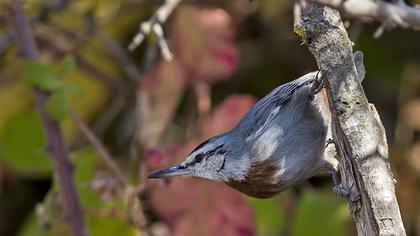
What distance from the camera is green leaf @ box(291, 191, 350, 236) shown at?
3.29 metres

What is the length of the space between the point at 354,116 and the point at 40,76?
1.21 meters

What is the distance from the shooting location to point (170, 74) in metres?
3.35

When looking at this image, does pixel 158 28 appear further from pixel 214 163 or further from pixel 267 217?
pixel 267 217

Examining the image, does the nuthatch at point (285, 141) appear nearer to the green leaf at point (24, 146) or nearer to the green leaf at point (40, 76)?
the green leaf at point (40, 76)

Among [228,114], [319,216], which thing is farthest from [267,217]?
[228,114]

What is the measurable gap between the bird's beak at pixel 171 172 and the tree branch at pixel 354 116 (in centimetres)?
91

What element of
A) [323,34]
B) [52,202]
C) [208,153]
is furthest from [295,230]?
[323,34]

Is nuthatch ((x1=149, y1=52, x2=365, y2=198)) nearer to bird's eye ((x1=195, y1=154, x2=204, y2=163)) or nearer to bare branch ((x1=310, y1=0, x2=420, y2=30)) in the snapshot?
bird's eye ((x1=195, y1=154, x2=204, y2=163))

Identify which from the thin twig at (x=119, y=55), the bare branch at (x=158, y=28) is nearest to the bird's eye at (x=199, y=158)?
the bare branch at (x=158, y=28)

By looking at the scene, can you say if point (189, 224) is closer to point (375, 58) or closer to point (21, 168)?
point (21, 168)

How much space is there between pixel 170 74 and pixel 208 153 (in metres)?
0.59

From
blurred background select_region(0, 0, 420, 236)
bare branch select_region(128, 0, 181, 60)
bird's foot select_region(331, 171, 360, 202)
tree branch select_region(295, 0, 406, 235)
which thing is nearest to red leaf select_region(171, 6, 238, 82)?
blurred background select_region(0, 0, 420, 236)

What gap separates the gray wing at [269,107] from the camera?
255 centimetres

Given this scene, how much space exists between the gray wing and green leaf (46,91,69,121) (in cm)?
56
